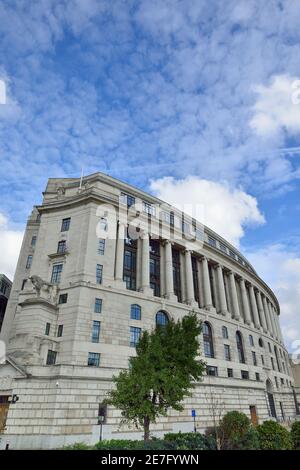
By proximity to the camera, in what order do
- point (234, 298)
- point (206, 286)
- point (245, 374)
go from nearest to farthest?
point (245, 374), point (206, 286), point (234, 298)

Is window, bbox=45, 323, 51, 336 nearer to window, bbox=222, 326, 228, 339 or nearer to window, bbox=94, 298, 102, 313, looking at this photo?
window, bbox=94, 298, 102, 313

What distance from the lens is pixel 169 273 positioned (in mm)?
54031

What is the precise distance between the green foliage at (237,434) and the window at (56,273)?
90.5 ft

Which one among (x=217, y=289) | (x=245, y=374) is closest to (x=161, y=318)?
(x=217, y=289)

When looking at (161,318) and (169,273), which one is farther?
(169,273)

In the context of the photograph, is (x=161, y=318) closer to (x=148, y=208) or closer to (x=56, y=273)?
(x=56, y=273)

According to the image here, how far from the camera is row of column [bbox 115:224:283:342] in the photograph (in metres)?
49.9

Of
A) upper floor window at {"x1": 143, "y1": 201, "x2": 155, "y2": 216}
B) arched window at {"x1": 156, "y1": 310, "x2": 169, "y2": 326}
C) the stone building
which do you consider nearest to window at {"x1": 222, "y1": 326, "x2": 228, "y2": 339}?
the stone building

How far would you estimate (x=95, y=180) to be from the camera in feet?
175

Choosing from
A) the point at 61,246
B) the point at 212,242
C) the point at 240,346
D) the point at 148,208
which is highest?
the point at 212,242

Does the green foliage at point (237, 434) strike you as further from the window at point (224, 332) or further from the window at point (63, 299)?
the window at point (224, 332)

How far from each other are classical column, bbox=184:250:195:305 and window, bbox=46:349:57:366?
994 inches

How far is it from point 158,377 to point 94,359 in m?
15.1

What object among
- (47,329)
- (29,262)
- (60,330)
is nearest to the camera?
(47,329)
